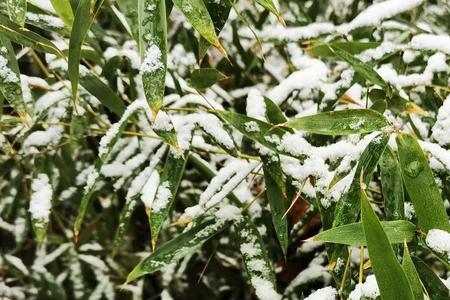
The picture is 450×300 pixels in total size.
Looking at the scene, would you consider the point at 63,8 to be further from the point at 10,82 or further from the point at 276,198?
the point at 276,198

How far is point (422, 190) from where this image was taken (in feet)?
2.07

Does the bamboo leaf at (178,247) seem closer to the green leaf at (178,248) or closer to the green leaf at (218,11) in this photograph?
the green leaf at (178,248)

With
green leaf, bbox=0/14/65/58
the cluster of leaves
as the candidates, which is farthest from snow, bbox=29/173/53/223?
green leaf, bbox=0/14/65/58

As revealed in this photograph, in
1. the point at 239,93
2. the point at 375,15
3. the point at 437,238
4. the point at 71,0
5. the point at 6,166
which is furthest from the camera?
the point at 239,93

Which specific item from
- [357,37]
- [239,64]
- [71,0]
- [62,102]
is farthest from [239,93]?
[71,0]

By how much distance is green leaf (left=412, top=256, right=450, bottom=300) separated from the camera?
0.66 metres

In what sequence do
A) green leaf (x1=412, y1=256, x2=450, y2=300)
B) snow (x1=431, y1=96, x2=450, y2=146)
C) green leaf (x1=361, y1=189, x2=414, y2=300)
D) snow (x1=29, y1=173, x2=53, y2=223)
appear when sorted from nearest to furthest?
green leaf (x1=361, y1=189, x2=414, y2=300) < green leaf (x1=412, y1=256, x2=450, y2=300) < snow (x1=431, y1=96, x2=450, y2=146) < snow (x1=29, y1=173, x2=53, y2=223)

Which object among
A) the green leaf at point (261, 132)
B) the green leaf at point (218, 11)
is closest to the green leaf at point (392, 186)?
the green leaf at point (261, 132)

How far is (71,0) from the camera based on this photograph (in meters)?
0.74

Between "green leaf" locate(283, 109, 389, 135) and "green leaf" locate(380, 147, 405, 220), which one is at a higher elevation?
"green leaf" locate(283, 109, 389, 135)

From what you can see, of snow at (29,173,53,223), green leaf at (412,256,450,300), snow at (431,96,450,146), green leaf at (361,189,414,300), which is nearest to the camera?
green leaf at (361,189,414,300)

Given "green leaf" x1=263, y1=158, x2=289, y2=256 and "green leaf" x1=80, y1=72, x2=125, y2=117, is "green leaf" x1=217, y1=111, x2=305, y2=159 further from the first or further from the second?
"green leaf" x1=80, y1=72, x2=125, y2=117

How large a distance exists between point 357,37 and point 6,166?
2.19ft

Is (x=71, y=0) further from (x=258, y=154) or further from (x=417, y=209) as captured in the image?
(x=417, y=209)
